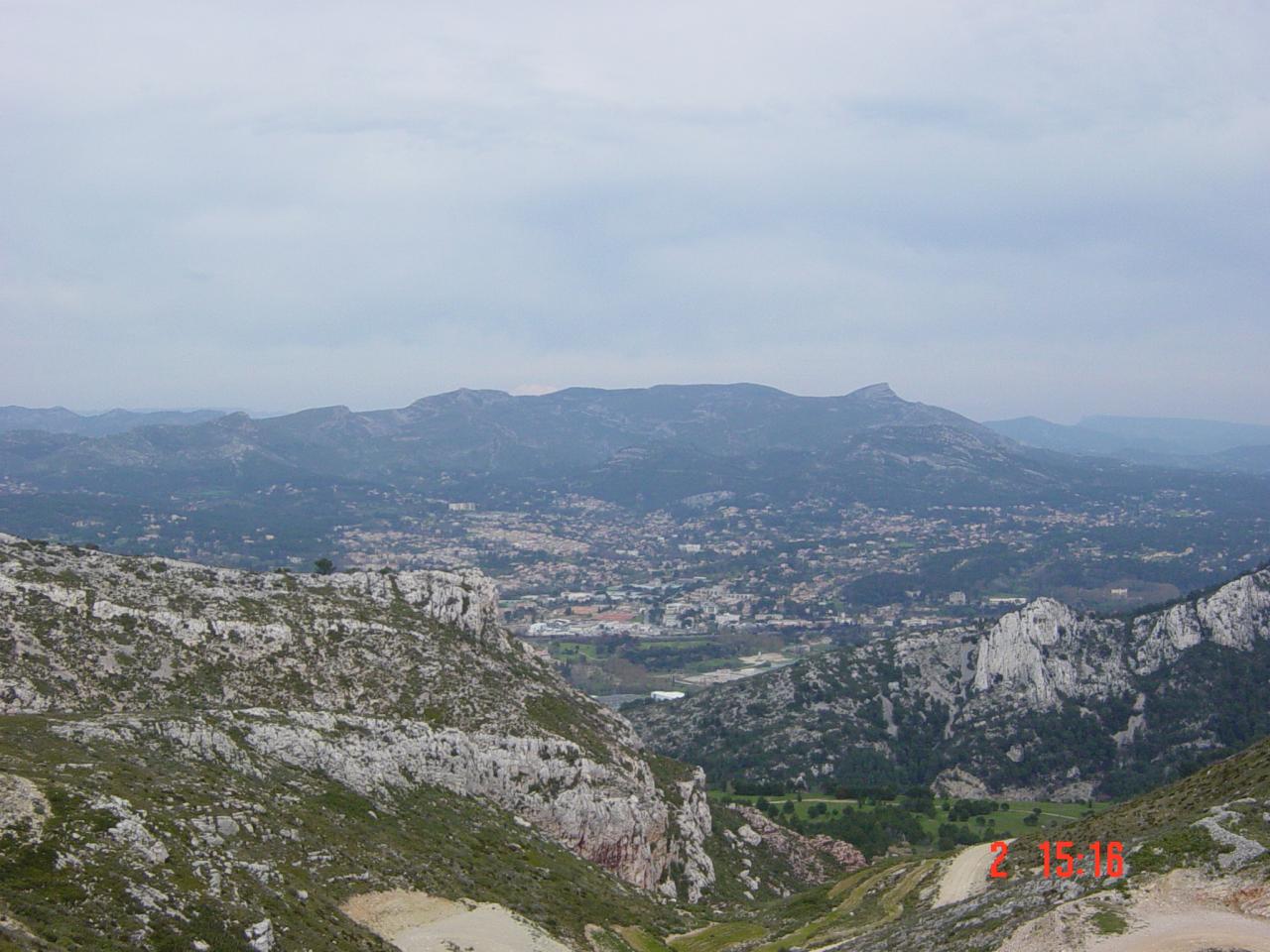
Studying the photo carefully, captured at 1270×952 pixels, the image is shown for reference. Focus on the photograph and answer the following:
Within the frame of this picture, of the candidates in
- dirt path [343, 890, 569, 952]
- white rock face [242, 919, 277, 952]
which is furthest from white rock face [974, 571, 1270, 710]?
white rock face [242, 919, 277, 952]

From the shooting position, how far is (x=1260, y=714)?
15400 centimetres

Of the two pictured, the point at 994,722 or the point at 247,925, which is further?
the point at 994,722

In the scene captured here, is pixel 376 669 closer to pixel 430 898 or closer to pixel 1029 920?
pixel 430 898

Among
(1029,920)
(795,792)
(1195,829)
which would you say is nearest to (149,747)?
(1029,920)

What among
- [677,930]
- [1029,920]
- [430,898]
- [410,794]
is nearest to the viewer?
[1029,920]

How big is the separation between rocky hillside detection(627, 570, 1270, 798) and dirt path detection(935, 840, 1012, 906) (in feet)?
270

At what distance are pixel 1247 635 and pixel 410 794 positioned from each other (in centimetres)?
15963

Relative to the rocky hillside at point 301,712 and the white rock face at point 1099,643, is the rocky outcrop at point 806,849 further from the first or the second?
the white rock face at point 1099,643

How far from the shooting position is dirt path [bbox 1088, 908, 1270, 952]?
34812 millimetres
